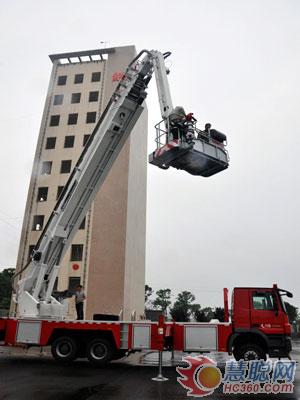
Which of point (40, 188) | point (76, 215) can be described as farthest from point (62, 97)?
point (76, 215)

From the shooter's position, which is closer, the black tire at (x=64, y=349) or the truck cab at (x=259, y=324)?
the truck cab at (x=259, y=324)

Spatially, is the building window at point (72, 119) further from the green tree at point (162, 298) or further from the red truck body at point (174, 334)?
the green tree at point (162, 298)

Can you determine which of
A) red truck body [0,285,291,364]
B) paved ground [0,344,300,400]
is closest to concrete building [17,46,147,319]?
red truck body [0,285,291,364]

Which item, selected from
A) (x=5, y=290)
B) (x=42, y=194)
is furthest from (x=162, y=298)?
(x=42, y=194)

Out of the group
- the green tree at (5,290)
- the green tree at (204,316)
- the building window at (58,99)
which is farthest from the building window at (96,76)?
the green tree at (5,290)

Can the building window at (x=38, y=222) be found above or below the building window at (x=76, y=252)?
above

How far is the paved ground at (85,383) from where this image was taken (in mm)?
7715

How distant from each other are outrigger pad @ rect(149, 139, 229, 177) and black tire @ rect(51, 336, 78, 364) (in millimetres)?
6637

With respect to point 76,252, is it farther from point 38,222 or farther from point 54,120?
point 54,120

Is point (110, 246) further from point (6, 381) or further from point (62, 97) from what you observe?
point (6, 381)

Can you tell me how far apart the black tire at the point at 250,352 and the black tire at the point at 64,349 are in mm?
5224

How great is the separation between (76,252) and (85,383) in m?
21.2

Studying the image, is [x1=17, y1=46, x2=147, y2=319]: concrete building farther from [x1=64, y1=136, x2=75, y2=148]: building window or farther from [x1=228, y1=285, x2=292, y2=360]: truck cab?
[x1=228, y1=285, x2=292, y2=360]: truck cab

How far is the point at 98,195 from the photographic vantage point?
31000 mm
